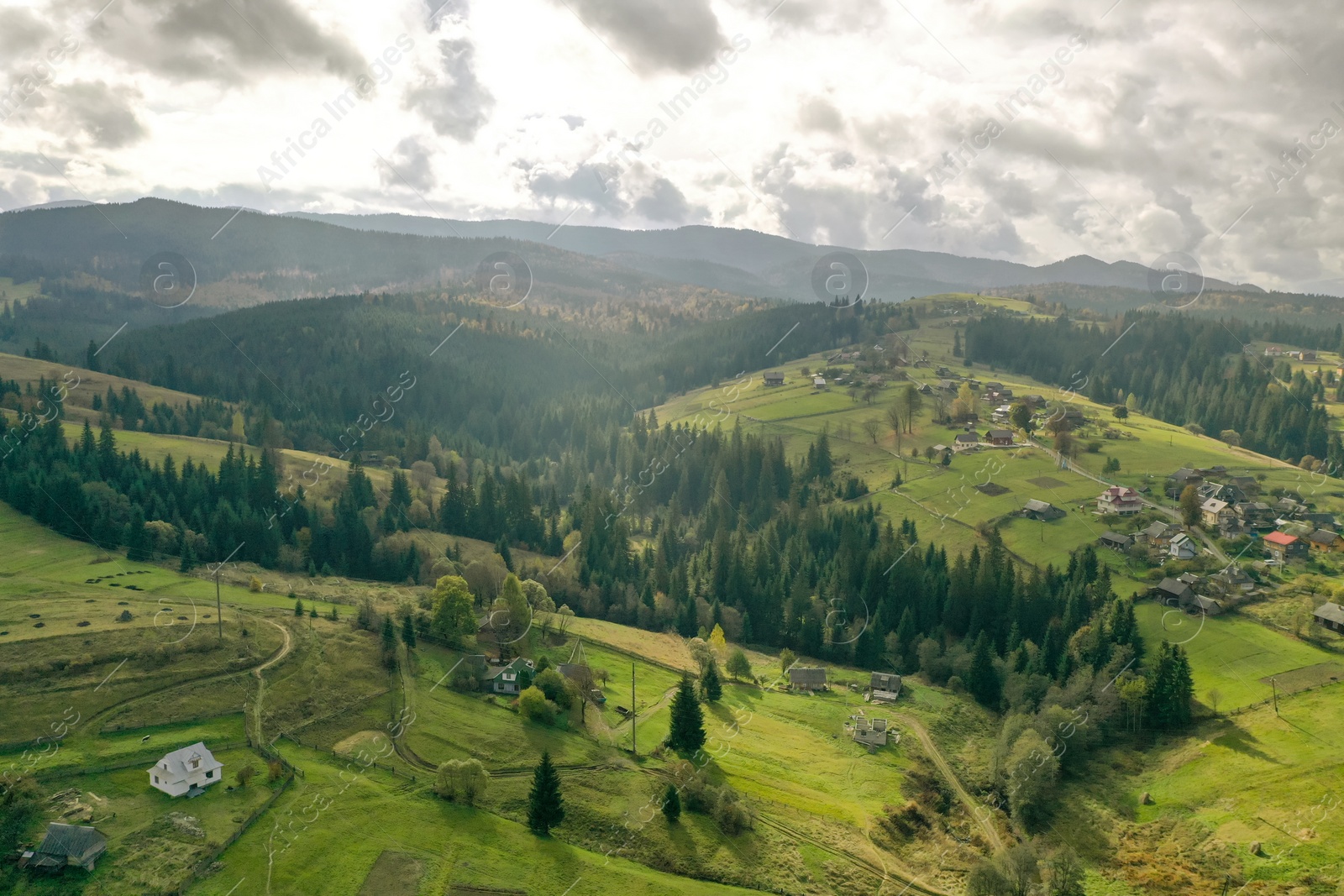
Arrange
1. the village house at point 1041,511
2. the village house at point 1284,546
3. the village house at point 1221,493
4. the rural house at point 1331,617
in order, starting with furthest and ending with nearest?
1. the village house at point 1041,511
2. the village house at point 1221,493
3. the village house at point 1284,546
4. the rural house at point 1331,617

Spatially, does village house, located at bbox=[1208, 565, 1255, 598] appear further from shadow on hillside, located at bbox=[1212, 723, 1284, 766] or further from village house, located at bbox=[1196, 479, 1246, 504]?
village house, located at bbox=[1196, 479, 1246, 504]

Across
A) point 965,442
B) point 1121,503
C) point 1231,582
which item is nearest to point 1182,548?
point 1231,582

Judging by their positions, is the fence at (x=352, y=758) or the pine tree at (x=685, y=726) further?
the pine tree at (x=685, y=726)

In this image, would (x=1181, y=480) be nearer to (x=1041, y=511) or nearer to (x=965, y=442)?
(x=1041, y=511)

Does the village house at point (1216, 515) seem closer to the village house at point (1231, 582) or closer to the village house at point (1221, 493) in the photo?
the village house at point (1221, 493)

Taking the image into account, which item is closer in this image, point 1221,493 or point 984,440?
point 1221,493

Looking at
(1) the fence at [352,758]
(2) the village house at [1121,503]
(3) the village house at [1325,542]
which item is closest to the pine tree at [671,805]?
(1) the fence at [352,758]

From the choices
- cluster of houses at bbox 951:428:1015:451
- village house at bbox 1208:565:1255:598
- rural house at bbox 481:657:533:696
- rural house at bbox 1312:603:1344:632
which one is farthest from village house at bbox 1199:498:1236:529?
rural house at bbox 481:657:533:696
